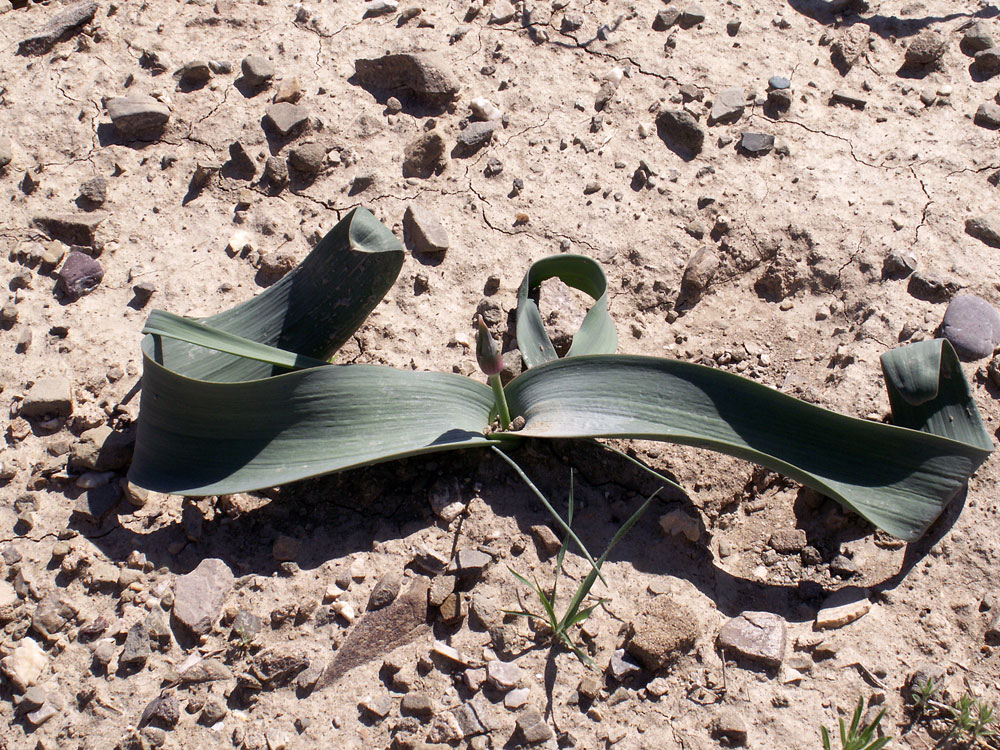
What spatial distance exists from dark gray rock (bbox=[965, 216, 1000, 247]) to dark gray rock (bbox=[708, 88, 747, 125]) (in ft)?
2.74

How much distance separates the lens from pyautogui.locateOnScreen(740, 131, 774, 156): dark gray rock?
9.09ft

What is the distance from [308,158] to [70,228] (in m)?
0.76

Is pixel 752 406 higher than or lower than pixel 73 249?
higher

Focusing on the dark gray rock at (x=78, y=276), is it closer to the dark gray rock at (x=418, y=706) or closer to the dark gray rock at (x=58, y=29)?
the dark gray rock at (x=58, y=29)

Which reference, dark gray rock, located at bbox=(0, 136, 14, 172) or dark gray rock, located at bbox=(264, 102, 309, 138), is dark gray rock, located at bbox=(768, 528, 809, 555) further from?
dark gray rock, located at bbox=(0, 136, 14, 172)

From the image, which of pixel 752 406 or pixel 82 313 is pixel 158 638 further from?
pixel 752 406

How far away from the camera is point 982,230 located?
2.53m

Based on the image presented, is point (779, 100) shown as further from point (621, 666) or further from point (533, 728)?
point (533, 728)

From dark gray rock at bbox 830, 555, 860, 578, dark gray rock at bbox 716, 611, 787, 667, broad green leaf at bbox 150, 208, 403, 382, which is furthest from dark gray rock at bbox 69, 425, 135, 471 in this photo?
dark gray rock at bbox 830, 555, 860, 578

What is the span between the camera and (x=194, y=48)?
3.00 m

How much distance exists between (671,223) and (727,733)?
1.54 m

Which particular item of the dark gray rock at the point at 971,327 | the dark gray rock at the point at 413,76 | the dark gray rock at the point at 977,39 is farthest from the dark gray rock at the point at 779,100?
the dark gray rock at the point at 413,76

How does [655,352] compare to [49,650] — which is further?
[655,352]

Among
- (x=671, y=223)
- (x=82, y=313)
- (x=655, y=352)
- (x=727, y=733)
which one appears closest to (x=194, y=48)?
(x=82, y=313)
